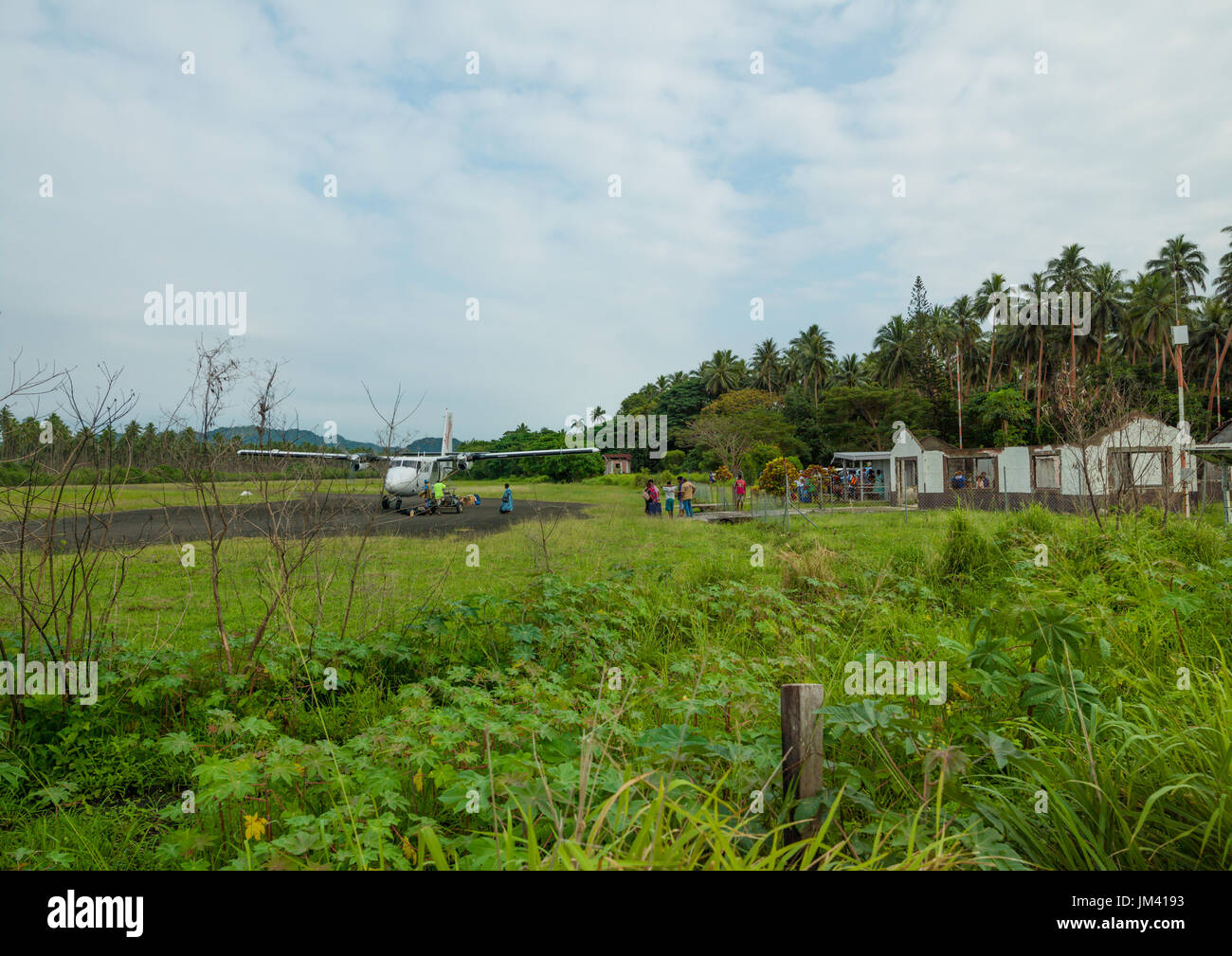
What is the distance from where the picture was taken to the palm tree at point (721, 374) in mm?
72250

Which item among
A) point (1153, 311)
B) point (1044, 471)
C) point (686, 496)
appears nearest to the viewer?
point (686, 496)

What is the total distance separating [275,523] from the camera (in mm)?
4938

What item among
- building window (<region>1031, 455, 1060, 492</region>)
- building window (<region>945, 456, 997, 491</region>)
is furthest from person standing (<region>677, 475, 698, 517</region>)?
building window (<region>1031, 455, 1060, 492</region>)

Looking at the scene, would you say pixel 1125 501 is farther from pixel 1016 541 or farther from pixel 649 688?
pixel 649 688

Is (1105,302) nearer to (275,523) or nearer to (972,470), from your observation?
(972,470)

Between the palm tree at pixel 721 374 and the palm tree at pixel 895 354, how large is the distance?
17.2 meters

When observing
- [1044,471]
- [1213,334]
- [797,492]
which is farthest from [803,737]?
[1213,334]

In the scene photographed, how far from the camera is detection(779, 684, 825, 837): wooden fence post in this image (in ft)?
7.77

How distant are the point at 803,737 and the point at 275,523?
165 inches

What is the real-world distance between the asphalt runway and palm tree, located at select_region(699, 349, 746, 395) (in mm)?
41359

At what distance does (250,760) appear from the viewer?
2730 millimetres

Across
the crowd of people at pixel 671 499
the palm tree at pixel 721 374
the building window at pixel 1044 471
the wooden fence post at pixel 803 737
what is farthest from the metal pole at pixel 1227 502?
the palm tree at pixel 721 374

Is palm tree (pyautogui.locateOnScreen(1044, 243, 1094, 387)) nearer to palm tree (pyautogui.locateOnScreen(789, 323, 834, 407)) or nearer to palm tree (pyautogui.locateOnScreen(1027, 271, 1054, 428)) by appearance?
palm tree (pyautogui.locateOnScreen(1027, 271, 1054, 428))

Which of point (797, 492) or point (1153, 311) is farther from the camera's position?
point (1153, 311)
